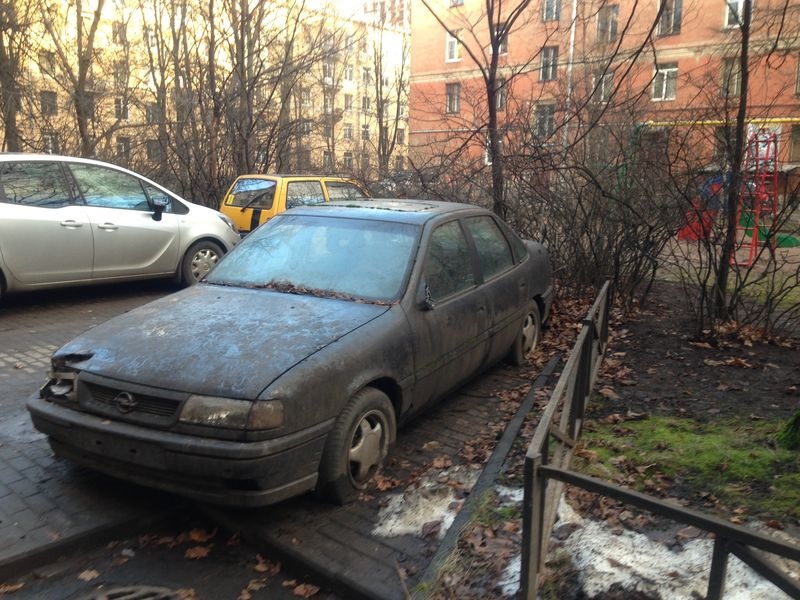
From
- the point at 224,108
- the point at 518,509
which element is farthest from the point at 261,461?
the point at 224,108

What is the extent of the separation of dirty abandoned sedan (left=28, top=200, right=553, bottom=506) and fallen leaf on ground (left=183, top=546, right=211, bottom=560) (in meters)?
0.34

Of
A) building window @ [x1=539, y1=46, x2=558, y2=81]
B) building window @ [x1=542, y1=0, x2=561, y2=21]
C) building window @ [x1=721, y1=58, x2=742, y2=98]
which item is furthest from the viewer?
building window @ [x1=542, y1=0, x2=561, y2=21]

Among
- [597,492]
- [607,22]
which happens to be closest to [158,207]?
[597,492]

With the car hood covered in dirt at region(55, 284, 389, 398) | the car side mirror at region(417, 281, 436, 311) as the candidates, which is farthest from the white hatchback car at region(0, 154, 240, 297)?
the car side mirror at region(417, 281, 436, 311)

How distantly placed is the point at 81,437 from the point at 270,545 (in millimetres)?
1082

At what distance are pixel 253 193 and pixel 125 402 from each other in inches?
360

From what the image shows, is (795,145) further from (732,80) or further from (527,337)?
(527,337)

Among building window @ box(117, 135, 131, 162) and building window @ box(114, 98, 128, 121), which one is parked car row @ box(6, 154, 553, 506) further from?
building window @ box(114, 98, 128, 121)

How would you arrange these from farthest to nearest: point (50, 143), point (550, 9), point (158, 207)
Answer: point (50, 143) → point (550, 9) → point (158, 207)

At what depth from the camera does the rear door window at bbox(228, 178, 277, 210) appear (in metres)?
11.7

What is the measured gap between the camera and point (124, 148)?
56.9ft

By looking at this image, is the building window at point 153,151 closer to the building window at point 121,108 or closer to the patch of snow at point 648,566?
the building window at point 121,108

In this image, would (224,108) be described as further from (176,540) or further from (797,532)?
(797,532)

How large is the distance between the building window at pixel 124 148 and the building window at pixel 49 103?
64.4 inches
